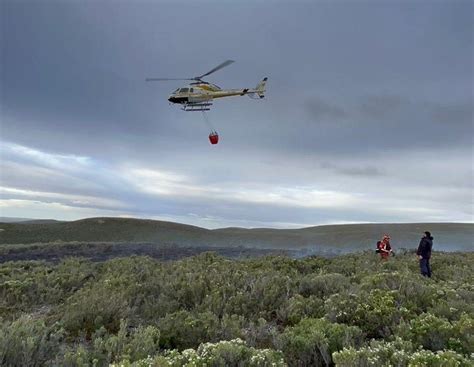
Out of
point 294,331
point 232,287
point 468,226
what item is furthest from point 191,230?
point 294,331

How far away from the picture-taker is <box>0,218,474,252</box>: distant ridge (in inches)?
1683

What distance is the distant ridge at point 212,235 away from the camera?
42750mm

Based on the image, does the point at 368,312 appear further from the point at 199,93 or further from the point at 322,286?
the point at 199,93

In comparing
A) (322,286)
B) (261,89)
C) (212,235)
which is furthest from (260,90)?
(212,235)

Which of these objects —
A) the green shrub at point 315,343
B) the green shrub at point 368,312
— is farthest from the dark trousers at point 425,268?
the green shrub at point 315,343

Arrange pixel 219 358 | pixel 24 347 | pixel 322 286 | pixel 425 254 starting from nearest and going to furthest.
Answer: pixel 219 358 < pixel 24 347 < pixel 322 286 < pixel 425 254

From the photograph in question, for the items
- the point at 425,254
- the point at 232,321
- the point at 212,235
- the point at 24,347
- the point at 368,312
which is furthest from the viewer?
the point at 212,235

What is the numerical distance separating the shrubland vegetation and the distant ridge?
2871cm

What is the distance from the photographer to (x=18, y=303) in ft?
34.1

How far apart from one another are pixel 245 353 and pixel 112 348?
1.98 m

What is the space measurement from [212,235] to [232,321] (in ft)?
152

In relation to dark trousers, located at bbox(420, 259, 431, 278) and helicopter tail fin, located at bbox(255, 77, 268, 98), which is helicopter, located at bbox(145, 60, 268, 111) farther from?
dark trousers, located at bbox(420, 259, 431, 278)

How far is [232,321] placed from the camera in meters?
7.79

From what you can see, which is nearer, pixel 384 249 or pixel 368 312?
pixel 368 312
